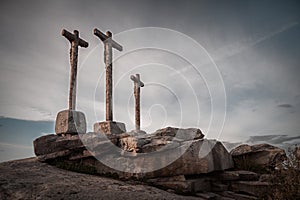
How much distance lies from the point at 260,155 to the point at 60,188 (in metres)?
10.5

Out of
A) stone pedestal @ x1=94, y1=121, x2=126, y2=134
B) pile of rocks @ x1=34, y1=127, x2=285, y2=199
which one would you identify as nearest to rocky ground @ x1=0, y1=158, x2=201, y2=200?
pile of rocks @ x1=34, y1=127, x2=285, y2=199

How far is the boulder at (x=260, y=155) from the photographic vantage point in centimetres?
1222

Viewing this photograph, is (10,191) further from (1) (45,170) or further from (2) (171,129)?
(2) (171,129)

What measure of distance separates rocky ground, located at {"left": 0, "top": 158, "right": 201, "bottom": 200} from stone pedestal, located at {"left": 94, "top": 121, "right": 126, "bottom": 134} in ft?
16.0

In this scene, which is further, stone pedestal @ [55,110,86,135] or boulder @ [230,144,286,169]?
stone pedestal @ [55,110,86,135]

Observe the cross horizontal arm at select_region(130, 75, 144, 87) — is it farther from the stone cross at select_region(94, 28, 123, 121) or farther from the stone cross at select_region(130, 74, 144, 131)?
the stone cross at select_region(94, 28, 123, 121)

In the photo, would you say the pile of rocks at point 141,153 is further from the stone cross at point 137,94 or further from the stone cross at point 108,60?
the stone cross at point 137,94

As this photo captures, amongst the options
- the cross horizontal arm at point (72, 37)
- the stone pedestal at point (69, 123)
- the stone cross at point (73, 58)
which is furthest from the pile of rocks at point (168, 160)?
the cross horizontal arm at point (72, 37)

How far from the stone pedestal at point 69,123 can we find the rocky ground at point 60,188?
3445 mm

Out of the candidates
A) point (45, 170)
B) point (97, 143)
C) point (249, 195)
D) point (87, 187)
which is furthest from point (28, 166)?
point (249, 195)

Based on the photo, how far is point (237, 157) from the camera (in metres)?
13.2

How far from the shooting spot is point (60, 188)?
7387 mm

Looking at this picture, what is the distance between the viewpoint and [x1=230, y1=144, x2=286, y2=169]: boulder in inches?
481

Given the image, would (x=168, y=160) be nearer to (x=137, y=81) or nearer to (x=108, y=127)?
(x=108, y=127)
